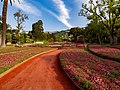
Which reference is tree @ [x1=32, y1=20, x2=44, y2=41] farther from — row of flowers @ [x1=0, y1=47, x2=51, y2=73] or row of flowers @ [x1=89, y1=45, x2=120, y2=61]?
row of flowers @ [x1=0, y1=47, x2=51, y2=73]

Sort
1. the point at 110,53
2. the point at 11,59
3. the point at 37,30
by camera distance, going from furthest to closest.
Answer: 1. the point at 37,30
2. the point at 110,53
3. the point at 11,59

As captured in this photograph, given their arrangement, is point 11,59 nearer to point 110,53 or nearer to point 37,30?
point 110,53

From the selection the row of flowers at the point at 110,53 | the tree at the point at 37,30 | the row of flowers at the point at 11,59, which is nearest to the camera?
the row of flowers at the point at 11,59

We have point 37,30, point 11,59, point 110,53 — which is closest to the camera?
point 11,59

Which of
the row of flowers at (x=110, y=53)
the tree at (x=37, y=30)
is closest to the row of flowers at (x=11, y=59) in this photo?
the row of flowers at (x=110, y=53)

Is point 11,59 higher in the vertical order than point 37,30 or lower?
lower

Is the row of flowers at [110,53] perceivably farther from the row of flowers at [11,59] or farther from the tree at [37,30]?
the tree at [37,30]

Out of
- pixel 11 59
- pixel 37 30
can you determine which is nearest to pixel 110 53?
pixel 11 59

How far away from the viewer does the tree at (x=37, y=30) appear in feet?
284

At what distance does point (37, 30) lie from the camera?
90.1 m

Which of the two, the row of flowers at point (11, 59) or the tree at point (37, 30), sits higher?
the tree at point (37, 30)

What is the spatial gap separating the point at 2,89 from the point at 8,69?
4007 mm

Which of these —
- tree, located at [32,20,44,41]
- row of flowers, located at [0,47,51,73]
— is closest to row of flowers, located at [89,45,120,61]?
row of flowers, located at [0,47,51,73]

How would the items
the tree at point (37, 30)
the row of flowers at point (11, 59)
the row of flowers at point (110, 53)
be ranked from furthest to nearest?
the tree at point (37, 30) < the row of flowers at point (110, 53) < the row of flowers at point (11, 59)
